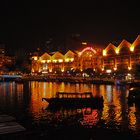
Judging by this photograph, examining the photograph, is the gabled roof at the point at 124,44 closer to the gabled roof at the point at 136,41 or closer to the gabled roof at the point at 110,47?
the gabled roof at the point at 136,41

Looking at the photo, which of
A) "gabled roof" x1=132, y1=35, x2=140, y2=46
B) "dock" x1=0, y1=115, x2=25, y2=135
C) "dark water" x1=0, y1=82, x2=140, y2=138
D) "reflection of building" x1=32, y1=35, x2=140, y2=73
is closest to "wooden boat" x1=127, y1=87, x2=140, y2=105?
"dark water" x1=0, y1=82, x2=140, y2=138

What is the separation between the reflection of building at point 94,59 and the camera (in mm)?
95506

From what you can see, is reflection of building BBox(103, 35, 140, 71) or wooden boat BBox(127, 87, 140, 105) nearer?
wooden boat BBox(127, 87, 140, 105)

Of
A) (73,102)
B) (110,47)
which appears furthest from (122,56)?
(73,102)

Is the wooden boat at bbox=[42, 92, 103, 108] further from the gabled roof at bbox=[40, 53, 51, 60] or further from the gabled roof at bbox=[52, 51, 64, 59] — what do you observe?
the gabled roof at bbox=[40, 53, 51, 60]

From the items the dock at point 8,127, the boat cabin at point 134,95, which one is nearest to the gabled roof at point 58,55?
the boat cabin at point 134,95

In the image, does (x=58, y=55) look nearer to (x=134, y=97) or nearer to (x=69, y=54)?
(x=69, y=54)

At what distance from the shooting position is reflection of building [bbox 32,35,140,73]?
95.5 m

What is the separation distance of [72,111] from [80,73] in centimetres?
8556

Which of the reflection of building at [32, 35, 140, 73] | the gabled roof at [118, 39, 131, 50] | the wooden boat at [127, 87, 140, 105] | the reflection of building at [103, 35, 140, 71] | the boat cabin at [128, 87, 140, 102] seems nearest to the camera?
the wooden boat at [127, 87, 140, 105]

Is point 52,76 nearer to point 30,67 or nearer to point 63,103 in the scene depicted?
point 30,67

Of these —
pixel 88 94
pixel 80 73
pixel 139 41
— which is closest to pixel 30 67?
pixel 80 73

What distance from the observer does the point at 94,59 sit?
114375 millimetres

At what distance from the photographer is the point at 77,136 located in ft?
74.2
